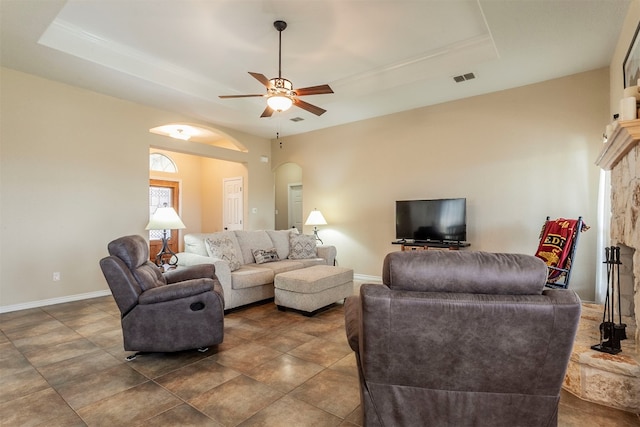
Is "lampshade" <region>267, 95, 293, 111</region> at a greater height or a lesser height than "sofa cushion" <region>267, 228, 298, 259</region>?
greater

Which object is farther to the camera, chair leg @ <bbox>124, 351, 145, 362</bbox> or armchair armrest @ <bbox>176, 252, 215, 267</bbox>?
armchair armrest @ <bbox>176, 252, 215, 267</bbox>

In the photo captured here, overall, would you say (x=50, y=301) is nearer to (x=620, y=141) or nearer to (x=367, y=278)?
(x=367, y=278)

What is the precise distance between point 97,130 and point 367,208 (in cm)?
460

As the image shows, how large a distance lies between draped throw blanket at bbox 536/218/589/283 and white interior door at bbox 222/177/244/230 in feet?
19.9

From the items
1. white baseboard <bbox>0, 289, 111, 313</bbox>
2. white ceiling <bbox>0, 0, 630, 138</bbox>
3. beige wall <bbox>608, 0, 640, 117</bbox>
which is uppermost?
white ceiling <bbox>0, 0, 630, 138</bbox>

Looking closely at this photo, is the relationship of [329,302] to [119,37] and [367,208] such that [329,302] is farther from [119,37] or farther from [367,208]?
[119,37]

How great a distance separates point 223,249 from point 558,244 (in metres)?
3.94

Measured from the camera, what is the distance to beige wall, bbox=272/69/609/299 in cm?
400

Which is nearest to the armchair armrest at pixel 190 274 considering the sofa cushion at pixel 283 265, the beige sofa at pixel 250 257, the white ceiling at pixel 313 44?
the beige sofa at pixel 250 257

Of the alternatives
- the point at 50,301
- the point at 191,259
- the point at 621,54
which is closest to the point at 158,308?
the point at 191,259

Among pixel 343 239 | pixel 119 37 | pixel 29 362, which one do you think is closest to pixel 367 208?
pixel 343 239

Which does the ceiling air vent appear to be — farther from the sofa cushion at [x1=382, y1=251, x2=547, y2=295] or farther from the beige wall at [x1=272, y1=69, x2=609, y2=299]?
the sofa cushion at [x1=382, y1=251, x2=547, y2=295]

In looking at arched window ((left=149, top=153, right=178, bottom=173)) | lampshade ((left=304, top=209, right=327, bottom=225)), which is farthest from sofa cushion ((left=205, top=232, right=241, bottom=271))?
arched window ((left=149, top=153, right=178, bottom=173))

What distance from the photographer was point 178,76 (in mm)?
4426
